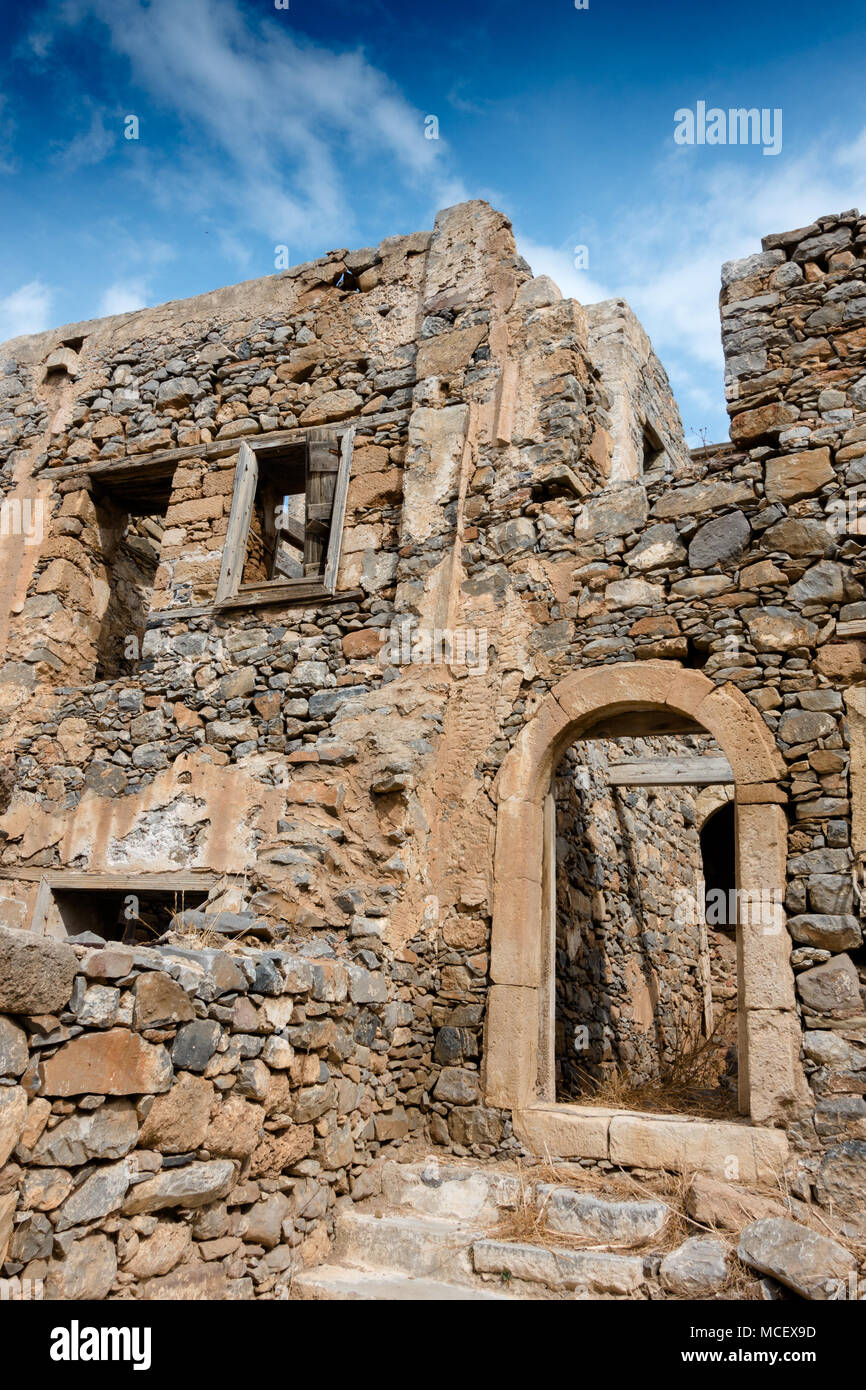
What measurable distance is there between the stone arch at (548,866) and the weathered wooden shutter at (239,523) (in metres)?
2.48

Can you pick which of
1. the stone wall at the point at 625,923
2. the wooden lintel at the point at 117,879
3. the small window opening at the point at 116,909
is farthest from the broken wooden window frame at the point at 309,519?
the stone wall at the point at 625,923

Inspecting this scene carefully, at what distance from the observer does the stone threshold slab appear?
3.89 m

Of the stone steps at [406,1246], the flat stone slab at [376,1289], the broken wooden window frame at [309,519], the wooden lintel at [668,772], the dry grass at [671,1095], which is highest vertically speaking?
the broken wooden window frame at [309,519]

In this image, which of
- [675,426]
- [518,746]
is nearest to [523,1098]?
[518,746]

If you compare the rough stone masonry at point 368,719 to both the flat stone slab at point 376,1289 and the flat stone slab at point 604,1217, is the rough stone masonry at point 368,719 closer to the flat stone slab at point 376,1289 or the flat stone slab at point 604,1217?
the flat stone slab at point 376,1289

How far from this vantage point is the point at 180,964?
3.17m

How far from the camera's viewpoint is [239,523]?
6602 mm

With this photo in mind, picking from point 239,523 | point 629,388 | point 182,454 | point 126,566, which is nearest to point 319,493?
point 239,523

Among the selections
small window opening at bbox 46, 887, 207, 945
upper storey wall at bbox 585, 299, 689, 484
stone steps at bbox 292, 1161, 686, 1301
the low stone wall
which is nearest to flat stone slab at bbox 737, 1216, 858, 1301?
stone steps at bbox 292, 1161, 686, 1301

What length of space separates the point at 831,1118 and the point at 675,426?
8.11 m

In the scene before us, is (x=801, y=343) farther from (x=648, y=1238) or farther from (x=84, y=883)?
(x=84, y=883)

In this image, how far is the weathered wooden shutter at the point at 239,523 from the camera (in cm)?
642

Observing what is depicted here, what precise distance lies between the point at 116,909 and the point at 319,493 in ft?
10.2
